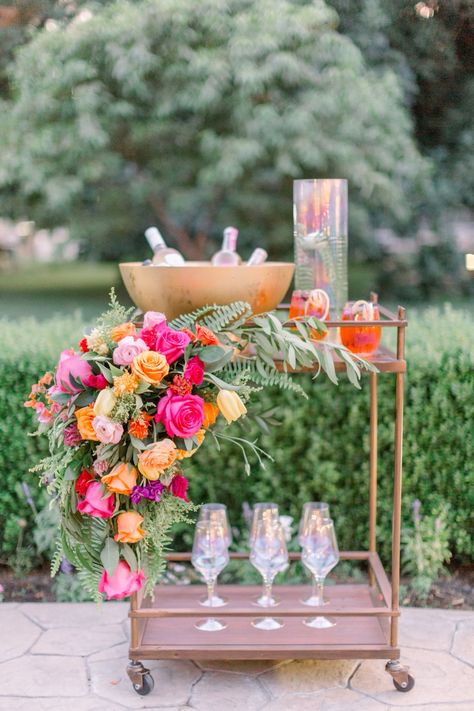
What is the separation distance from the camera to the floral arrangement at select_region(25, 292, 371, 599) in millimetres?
1879

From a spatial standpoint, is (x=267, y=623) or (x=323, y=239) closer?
(x=323, y=239)

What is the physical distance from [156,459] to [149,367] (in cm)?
20

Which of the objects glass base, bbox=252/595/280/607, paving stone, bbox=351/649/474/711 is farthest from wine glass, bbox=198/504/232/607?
paving stone, bbox=351/649/474/711

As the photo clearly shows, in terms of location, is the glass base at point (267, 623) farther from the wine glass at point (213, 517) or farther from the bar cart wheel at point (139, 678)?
the bar cart wheel at point (139, 678)

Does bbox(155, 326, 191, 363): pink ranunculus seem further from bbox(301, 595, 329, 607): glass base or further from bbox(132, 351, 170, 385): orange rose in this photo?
bbox(301, 595, 329, 607): glass base

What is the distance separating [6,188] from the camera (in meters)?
8.89

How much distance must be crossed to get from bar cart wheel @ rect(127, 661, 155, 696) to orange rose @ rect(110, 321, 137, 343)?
918 millimetres

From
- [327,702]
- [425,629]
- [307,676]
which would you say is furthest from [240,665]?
[425,629]

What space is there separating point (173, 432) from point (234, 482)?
1.20 metres

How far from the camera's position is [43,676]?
241 cm

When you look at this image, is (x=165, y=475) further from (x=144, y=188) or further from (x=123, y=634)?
(x=144, y=188)

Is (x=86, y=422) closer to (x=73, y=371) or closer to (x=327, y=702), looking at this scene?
(x=73, y=371)

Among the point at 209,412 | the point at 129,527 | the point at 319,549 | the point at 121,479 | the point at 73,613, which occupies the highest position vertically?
the point at 209,412

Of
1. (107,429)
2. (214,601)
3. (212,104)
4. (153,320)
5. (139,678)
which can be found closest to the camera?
(107,429)
